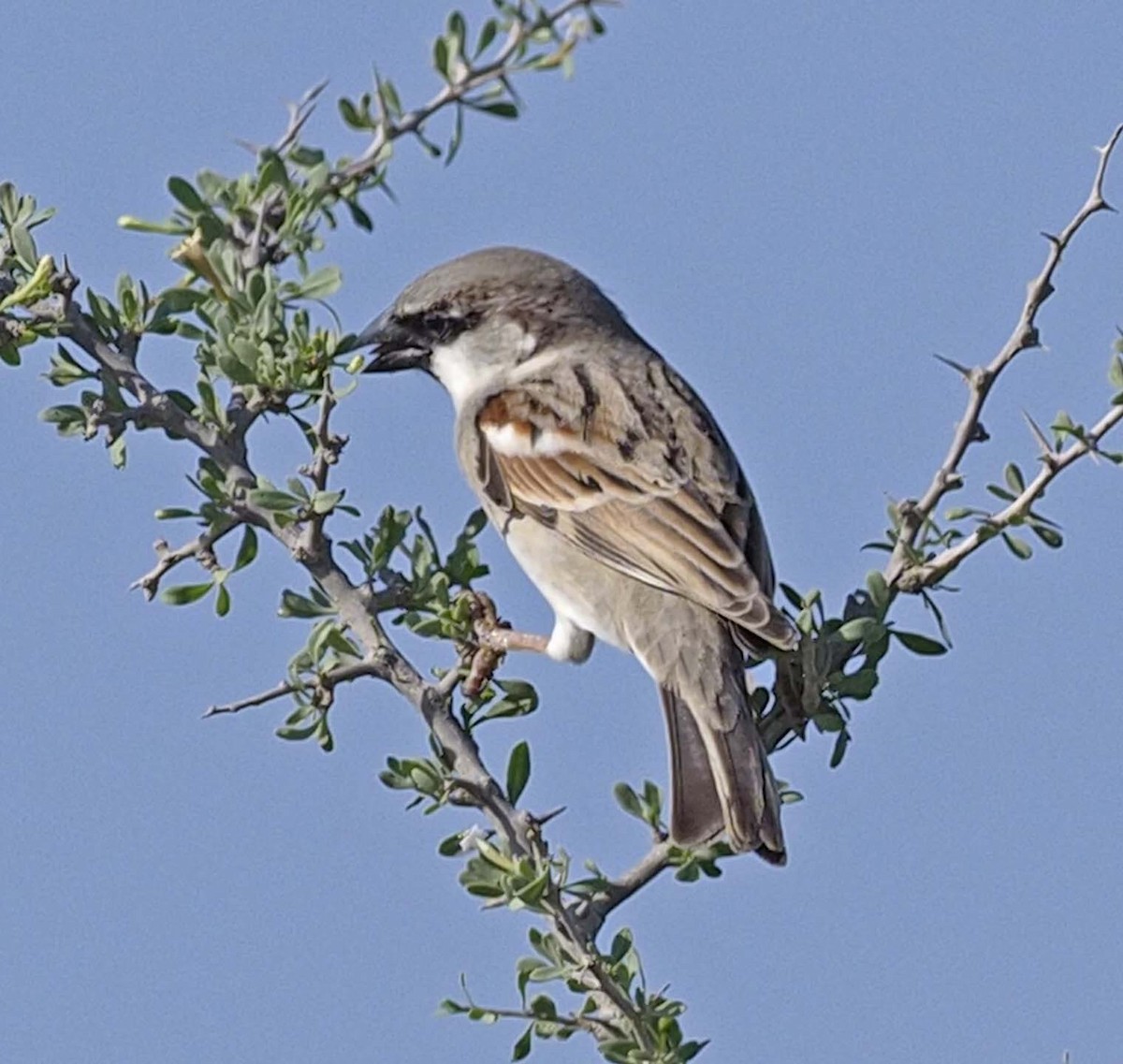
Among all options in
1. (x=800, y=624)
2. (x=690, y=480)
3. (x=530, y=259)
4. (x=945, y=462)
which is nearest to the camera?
(x=945, y=462)

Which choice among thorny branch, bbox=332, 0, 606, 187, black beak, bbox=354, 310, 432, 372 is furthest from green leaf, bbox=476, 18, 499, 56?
black beak, bbox=354, 310, 432, 372

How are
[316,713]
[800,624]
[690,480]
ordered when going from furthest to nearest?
[690,480] → [800,624] → [316,713]

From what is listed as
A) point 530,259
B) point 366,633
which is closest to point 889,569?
point 366,633

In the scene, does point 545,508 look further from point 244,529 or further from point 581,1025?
point 581,1025

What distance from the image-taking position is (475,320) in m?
6.07

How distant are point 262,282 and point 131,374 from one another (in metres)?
0.35

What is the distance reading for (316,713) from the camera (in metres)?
3.50

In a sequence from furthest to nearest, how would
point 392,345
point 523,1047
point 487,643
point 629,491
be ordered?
1. point 392,345
2. point 629,491
3. point 487,643
4. point 523,1047

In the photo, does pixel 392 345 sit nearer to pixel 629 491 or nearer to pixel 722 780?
pixel 629 491

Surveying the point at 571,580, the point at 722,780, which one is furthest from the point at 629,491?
the point at 722,780

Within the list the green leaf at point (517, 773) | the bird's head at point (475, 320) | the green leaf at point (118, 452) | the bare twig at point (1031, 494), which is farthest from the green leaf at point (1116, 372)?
the bird's head at point (475, 320)

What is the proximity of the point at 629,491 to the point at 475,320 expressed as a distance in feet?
3.53

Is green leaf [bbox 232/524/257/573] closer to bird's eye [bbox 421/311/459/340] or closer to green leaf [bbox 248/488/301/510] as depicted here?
green leaf [bbox 248/488/301/510]

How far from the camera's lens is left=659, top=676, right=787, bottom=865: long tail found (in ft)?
12.6
